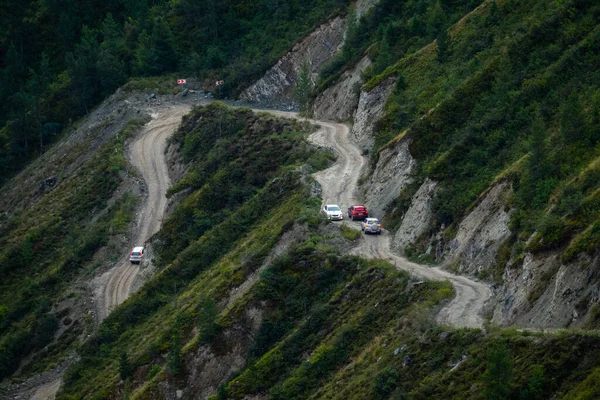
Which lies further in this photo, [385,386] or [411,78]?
[411,78]

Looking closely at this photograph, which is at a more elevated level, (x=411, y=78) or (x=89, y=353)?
(x=411, y=78)

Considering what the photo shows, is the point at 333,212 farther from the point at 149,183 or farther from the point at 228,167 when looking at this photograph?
the point at 149,183

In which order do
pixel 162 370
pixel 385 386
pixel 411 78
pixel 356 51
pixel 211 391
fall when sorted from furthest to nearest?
pixel 356 51, pixel 411 78, pixel 162 370, pixel 211 391, pixel 385 386

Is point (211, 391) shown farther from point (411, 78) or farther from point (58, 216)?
point (58, 216)

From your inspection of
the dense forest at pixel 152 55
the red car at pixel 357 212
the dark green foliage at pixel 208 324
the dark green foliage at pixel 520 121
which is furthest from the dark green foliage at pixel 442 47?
the dense forest at pixel 152 55

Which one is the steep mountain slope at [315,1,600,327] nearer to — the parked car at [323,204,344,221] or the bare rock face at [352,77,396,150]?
the bare rock face at [352,77,396,150]

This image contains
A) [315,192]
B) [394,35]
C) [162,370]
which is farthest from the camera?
[394,35]

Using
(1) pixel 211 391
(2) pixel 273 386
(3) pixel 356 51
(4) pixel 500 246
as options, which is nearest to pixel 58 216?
(3) pixel 356 51

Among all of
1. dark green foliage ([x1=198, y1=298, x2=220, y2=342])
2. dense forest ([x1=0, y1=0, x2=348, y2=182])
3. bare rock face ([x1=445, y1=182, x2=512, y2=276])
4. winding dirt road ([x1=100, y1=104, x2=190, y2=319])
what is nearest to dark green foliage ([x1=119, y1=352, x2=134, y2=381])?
dark green foliage ([x1=198, y1=298, x2=220, y2=342])
